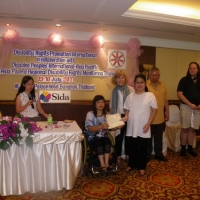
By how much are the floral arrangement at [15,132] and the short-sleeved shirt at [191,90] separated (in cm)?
269

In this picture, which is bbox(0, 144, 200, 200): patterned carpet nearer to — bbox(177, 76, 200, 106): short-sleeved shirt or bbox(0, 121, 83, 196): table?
bbox(0, 121, 83, 196): table

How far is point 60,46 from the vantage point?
450cm

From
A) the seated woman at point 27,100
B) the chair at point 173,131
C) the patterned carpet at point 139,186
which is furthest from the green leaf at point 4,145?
the chair at point 173,131

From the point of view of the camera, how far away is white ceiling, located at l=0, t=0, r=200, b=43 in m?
3.02

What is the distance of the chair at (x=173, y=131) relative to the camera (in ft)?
14.0

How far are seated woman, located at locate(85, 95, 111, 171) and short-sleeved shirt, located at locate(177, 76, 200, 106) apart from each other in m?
1.63

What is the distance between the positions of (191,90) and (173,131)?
987mm

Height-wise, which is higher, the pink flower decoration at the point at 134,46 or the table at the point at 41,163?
the pink flower decoration at the point at 134,46

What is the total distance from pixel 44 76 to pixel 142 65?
2.26 meters

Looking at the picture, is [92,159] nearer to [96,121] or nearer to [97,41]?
[96,121]

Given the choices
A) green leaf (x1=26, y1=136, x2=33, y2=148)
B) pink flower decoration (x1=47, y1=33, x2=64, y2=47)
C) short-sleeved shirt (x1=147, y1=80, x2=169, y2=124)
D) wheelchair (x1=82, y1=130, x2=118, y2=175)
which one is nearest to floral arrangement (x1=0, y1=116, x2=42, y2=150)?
green leaf (x1=26, y1=136, x2=33, y2=148)

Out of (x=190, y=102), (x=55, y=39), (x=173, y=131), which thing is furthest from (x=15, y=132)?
(x=173, y=131)

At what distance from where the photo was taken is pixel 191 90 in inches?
150

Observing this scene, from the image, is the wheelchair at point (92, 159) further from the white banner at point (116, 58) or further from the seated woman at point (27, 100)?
the white banner at point (116, 58)
